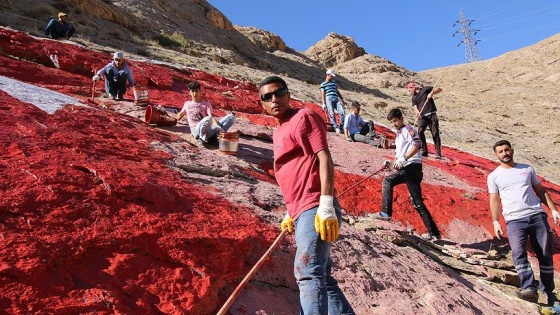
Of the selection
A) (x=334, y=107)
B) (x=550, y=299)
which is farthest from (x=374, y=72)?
(x=550, y=299)

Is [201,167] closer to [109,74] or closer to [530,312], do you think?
[530,312]

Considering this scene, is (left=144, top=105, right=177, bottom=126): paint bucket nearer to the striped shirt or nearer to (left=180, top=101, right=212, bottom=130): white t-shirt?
(left=180, top=101, right=212, bottom=130): white t-shirt

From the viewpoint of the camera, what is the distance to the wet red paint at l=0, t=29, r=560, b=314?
2.64 metres

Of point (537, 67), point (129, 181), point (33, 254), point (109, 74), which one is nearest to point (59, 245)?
point (33, 254)

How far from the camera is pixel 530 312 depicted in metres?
4.35

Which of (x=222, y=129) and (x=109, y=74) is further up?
(x=109, y=74)

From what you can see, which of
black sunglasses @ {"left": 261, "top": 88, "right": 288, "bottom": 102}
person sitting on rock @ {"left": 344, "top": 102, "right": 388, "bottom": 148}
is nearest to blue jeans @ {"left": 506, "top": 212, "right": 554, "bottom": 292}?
black sunglasses @ {"left": 261, "top": 88, "right": 288, "bottom": 102}

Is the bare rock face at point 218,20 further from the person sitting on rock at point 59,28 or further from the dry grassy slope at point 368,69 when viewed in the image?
the person sitting on rock at point 59,28

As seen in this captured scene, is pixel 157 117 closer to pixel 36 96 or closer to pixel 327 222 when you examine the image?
pixel 36 96

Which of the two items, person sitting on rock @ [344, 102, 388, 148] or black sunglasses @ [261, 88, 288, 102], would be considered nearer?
black sunglasses @ [261, 88, 288, 102]

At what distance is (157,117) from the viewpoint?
7613 millimetres

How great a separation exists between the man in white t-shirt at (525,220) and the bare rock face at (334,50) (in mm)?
38108

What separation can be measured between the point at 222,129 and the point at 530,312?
435cm

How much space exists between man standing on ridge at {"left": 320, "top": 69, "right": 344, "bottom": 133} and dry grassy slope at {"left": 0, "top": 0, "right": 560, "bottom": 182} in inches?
224
